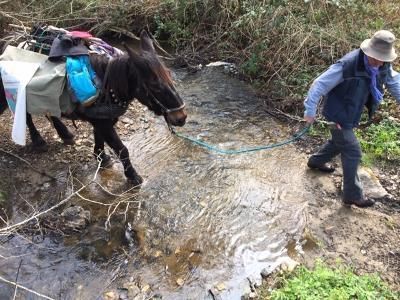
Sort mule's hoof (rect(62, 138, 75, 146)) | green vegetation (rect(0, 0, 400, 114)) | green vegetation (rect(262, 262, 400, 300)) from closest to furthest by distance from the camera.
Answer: green vegetation (rect(262, 262, 400, 300)) < mule's hoof (rect(62, 138, 75, 146)) < green vegetation (rect(0, 0, 400, 114))

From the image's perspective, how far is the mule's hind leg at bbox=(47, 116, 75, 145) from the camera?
5155 millimetres

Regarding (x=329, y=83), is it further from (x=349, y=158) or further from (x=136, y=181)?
(x=136, y=181)

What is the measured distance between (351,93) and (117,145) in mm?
2465

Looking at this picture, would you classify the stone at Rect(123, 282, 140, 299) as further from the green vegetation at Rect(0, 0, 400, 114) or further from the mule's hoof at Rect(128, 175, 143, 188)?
the green vegetation at Rect(0, 0, 400, 114)

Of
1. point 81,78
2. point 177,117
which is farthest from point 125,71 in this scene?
point 177,117

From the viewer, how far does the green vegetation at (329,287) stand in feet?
10.9

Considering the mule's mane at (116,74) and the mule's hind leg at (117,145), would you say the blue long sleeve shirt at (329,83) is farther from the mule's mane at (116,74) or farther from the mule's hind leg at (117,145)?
the mule's hind leg at (117,145)

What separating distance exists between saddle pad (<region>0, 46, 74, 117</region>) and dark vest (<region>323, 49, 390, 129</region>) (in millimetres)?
2646

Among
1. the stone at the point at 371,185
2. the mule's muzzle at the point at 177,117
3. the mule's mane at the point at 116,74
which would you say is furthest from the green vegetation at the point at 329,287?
the mule's mane at the point at 116,74

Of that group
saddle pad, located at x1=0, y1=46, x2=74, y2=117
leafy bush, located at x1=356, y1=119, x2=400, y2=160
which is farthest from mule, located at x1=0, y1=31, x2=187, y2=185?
leafy bush, located at x1=356, y1=119, x2=400, y2=160

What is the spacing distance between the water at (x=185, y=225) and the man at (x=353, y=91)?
2.11ft

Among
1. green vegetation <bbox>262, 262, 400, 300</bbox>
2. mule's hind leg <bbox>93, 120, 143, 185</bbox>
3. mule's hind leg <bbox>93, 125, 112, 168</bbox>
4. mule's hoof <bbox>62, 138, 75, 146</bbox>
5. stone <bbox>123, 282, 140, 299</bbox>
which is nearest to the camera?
green vegetation <bbox>262, 262, 400, 300</bbox>

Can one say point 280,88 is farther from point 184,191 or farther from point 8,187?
point 8,187

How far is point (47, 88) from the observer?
13.0ft
